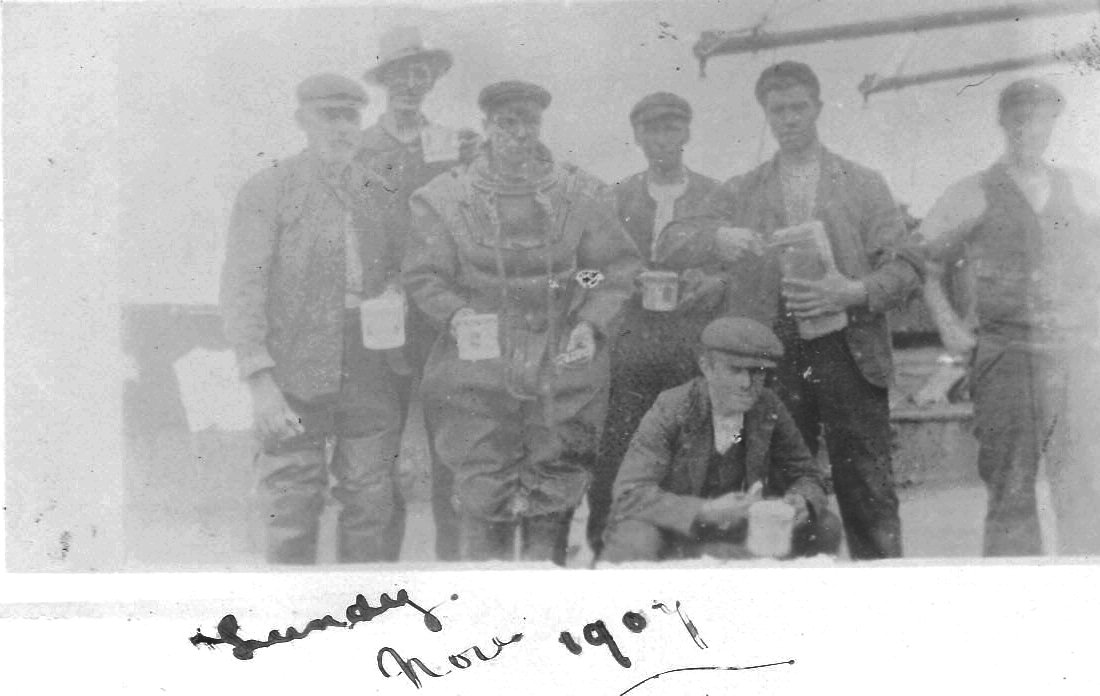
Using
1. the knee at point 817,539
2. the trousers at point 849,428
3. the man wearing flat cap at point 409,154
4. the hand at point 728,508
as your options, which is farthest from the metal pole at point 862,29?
the knee at point 817,539

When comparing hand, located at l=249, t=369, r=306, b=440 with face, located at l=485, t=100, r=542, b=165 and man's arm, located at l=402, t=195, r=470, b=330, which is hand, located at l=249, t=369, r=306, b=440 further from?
face, located at l=485, t=100, r=542, b=165

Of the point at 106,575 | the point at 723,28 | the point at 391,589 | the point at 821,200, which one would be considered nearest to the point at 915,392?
the point at 821,200

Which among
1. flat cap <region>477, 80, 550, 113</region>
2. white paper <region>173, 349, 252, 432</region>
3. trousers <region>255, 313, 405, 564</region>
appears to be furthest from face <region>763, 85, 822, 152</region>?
white paper <region>173, 349, 252, 432</region>

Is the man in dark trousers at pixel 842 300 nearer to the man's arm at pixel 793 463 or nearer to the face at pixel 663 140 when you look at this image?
the man's arm at pixel 793 463

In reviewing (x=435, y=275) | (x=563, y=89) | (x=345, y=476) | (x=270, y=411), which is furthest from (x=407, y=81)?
(x=345, y=476)

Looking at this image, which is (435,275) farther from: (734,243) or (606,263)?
(734,243)
